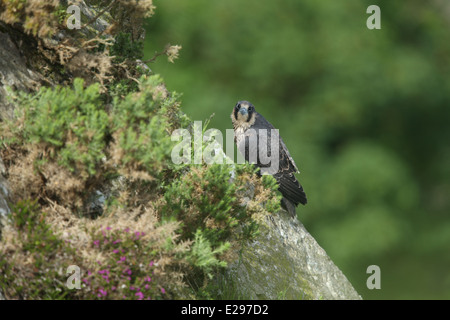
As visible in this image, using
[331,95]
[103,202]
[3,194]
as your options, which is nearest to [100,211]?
Result: [103,202]

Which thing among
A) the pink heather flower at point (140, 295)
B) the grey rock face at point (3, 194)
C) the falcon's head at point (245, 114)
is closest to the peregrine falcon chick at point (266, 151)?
the falcon's head at point (245, 114)

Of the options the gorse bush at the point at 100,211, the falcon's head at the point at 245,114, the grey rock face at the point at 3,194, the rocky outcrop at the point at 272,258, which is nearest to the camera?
the gorse bush at the point at 100,211

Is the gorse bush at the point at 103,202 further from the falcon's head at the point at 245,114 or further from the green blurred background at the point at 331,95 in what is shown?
the green blurred background at the point at 331,95

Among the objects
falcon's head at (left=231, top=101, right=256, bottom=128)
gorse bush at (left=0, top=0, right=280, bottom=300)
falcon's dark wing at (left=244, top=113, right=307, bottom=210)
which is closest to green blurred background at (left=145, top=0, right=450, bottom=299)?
falcon's head at (left=231, top=101, right=256, bottom=128)

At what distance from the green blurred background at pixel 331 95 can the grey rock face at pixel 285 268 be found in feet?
29.6

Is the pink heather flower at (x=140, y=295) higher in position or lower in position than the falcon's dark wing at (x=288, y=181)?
lower

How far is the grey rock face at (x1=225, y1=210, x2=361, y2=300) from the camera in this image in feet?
20.4

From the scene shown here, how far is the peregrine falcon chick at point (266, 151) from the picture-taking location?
7633 millimetres

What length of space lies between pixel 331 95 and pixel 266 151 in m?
10.5

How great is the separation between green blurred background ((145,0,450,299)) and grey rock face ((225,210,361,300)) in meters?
9.02

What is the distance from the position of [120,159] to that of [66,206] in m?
0.76

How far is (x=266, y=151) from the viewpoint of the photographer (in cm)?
800

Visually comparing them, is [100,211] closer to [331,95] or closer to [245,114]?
[245,114]
